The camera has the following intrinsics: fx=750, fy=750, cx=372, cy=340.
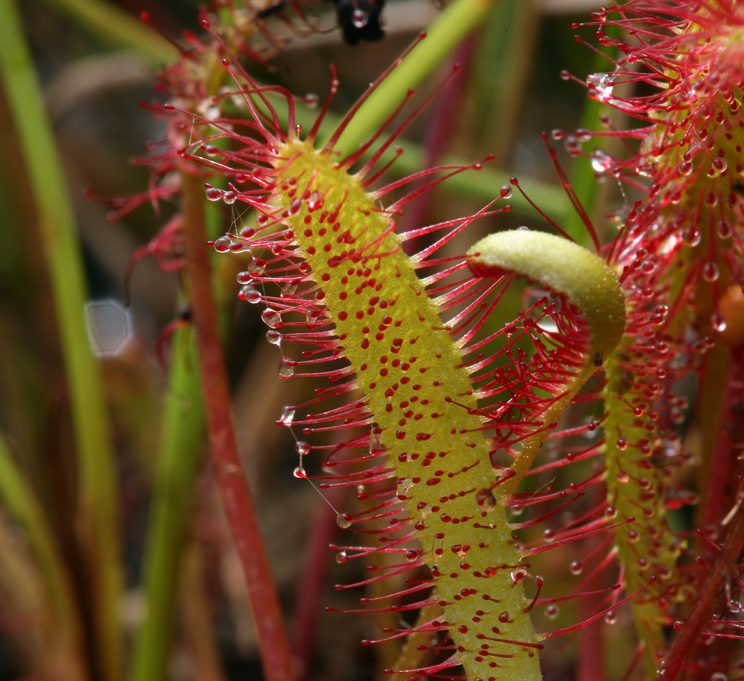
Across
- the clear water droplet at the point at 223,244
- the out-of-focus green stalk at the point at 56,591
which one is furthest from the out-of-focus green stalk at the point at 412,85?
the out-of-focus green stalk at the point at 56,591

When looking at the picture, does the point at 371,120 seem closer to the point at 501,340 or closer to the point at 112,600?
the point at 501,340

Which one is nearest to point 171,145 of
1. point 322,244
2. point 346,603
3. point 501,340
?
point 322,244

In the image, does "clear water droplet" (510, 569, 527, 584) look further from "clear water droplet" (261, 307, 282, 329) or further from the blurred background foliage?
the blurred background foliage

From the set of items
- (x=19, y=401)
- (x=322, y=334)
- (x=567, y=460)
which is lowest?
(x=567, y=460)

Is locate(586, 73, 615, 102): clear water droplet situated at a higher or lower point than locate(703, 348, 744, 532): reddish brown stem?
higher

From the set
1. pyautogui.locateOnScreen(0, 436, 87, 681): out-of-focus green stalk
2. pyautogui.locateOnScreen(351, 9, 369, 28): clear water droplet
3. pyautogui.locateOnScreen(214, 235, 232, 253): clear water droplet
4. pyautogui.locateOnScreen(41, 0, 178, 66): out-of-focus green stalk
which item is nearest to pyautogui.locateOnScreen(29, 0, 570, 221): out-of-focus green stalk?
pyautogui.locateOnScreen(41, 0, 178, 66): out-of-focus green stalk
